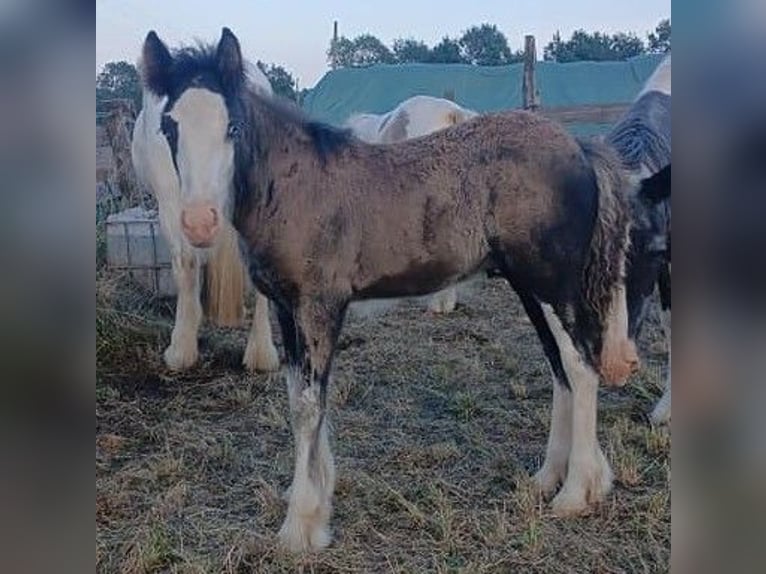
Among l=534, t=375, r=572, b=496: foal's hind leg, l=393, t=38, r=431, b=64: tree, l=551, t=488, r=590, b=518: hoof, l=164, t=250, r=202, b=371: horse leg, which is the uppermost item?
l=393, t=38, r=431, b=64: tree

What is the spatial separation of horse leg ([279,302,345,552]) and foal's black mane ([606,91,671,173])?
1125mm

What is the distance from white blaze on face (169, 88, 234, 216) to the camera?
6.72 ft

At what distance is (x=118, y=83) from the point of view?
8.41ft

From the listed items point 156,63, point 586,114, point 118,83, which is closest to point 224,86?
point 156,63

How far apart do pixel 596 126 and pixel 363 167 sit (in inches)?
43.0

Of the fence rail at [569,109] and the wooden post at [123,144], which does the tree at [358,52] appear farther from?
the wooden post at [123,144]

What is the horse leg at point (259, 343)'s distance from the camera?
11.2ft

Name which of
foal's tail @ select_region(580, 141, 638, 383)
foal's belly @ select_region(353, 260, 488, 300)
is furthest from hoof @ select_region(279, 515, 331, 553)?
foal's tail @ select_region(580, 141, 638, 383)

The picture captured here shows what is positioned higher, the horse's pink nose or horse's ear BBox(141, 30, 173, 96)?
horse's ear BBox(141, 30, 173, 96)

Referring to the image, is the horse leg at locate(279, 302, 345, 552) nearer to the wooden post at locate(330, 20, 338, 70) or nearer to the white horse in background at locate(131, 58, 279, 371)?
the white horse in background at locate(131, 58, 279, 371)

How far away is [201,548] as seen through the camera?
2.40 meters
